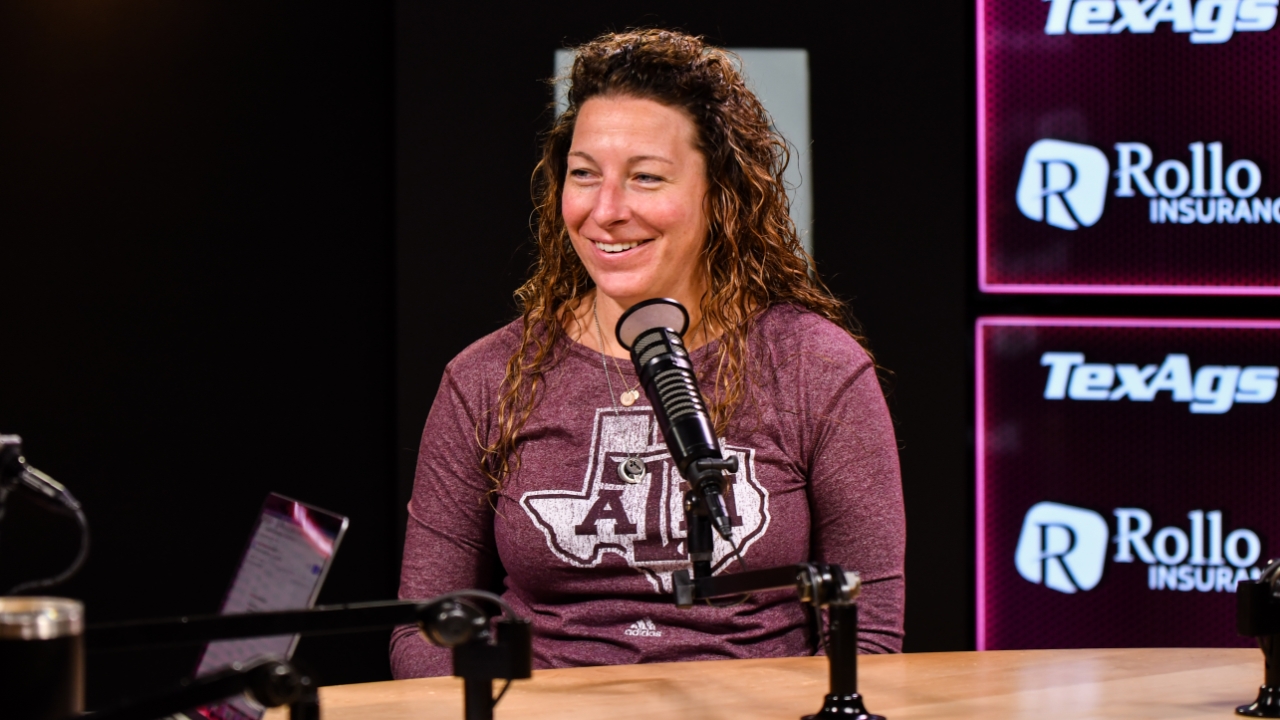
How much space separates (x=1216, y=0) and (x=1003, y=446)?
40.9 inches

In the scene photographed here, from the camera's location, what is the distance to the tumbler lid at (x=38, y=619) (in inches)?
32.7

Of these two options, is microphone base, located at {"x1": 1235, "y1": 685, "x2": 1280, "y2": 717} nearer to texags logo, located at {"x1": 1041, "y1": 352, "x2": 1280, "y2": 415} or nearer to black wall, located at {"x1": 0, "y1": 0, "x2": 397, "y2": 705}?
texags logo, located at {"x1": 1041, "y1": 352, "x2": 1280, "y2": 415}

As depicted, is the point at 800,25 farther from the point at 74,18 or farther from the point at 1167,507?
the point at 74,18

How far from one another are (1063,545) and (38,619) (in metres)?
2.42

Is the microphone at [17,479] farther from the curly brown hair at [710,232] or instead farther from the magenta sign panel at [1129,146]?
the magenta sign panel at [1129,146]

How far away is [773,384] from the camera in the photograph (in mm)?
1876

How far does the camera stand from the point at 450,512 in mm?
1871

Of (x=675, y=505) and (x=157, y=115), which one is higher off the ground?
(x=157, y=115)

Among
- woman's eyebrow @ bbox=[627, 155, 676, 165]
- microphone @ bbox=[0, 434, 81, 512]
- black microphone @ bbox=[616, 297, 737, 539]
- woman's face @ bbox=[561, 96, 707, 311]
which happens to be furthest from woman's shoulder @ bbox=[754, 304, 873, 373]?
microphone @ bbox=[0, 434, 81, 512]

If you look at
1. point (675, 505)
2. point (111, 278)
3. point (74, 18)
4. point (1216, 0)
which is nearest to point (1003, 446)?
point (1216, 0)

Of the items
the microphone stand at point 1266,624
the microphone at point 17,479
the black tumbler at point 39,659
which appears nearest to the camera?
the black tumbler at point 39,659

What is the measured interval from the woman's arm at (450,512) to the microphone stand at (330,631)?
0.83 metres

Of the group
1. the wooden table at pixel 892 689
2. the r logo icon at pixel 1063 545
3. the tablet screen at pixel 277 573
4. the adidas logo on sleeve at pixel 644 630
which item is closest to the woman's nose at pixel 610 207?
the adidas logo on sleeve at pixel 644 630

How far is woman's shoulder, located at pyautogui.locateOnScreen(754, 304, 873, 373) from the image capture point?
1.89m
